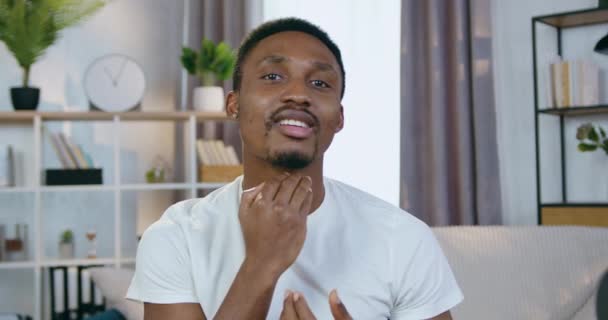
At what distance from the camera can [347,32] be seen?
3.70m

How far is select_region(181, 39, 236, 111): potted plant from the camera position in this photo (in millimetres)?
3809

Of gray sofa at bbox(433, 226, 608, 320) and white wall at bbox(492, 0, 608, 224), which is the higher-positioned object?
white wall at bbox(492, 0, 608, 224)

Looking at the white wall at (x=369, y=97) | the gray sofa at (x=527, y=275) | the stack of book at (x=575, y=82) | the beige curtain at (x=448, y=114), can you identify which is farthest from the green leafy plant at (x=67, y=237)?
the stack of book at (x=575, y=82)

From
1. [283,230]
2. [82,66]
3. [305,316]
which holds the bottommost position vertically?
[305,316]

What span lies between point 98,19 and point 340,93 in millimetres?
3186

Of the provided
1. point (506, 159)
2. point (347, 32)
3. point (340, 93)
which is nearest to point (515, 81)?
point (506, 159)

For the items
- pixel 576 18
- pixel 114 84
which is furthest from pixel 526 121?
pixel 114 84

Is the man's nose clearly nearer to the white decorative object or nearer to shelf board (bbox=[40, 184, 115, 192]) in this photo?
shelf board (bbox=[40, 184, 115, 192])

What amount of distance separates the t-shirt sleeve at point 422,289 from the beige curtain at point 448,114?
1.85m

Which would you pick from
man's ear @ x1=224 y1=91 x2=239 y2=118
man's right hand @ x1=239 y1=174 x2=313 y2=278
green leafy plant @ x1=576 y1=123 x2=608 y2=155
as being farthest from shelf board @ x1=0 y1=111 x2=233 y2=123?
man's right hand @ x1=239 y1=174 x2=313 y2=278

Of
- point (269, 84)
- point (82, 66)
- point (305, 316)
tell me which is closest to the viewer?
point (305, 316)

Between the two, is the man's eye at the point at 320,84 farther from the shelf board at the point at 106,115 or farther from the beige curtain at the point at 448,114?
the shelf board at the point at 106,115

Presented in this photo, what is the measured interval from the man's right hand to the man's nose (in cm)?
19

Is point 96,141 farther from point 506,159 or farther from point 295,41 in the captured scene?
point 295,41
